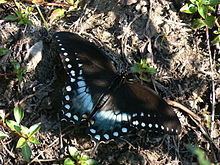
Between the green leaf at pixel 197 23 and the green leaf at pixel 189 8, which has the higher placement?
the green leaf at pixel 189 8

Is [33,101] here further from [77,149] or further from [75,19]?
[75,19]

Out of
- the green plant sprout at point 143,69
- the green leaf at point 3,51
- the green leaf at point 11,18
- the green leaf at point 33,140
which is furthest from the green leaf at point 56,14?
the green leaf at point 33,140

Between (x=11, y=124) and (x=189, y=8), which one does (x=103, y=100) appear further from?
(x=189, y=8)

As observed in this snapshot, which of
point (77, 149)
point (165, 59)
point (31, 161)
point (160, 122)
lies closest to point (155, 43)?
point (165, 59)

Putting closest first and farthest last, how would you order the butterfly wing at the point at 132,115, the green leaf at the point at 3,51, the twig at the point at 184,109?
1. the butterfly wing at the point at 132,115
2. the twig at the point at 184,109
3. the green leaf at the point at 3,51

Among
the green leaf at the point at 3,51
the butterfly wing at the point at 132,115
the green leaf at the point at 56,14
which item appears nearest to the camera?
the butterfly wing at the point at 132,115

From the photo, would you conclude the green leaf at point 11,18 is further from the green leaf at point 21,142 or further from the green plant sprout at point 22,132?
the green leaf at point 21,142
